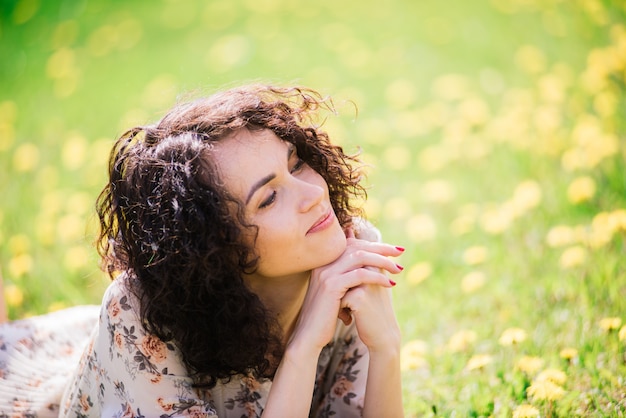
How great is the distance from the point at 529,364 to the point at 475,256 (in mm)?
788

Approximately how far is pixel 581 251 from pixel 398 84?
2.43 m

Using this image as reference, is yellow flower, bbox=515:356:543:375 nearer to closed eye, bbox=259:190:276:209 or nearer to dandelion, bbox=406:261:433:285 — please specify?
dandelion, bbox=406:261:433:285

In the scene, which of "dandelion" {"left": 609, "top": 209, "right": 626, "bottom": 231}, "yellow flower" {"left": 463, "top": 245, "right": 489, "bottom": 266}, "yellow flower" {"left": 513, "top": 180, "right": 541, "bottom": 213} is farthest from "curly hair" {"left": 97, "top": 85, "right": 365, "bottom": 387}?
"yellow flower" {"left": 513, "top": 180, "right": 541, "bottom": 213}

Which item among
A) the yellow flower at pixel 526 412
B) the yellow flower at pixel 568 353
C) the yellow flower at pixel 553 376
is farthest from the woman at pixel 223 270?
the yellow flower at pixel 568 353

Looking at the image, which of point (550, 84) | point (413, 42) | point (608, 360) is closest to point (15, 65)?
point (413, 42)

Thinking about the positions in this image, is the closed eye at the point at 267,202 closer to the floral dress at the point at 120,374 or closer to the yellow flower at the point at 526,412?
the floral dress at the point at 120,374

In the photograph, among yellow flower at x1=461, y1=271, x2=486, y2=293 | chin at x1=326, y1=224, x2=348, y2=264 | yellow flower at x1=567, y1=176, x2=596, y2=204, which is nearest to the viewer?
chin at x1=326, y1=224, x2=348, y2=264

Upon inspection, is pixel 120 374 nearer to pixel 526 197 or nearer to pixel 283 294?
pixel 283 294

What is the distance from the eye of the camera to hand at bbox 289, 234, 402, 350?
1.75 m

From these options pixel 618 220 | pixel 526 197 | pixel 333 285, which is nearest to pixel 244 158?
pixel 333 285

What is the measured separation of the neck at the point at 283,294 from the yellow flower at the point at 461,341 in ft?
1.94

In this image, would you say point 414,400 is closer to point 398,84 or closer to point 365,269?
point 365,269

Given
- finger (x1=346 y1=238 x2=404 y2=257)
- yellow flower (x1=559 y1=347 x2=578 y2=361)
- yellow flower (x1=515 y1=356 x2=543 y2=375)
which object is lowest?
yellow flower (x1=515 y1=356 x2=543 y2=375)

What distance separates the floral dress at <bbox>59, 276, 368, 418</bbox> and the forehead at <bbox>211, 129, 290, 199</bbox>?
41 centimetres
